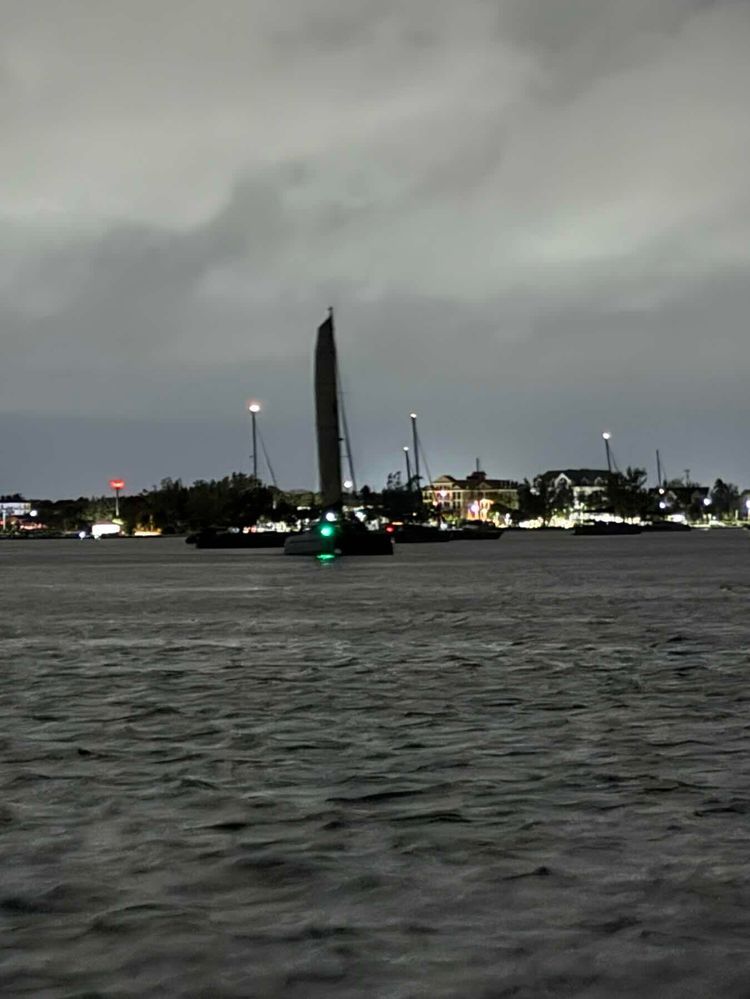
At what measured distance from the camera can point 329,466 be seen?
105188 millimetres

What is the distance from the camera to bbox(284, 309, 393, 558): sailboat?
104 m

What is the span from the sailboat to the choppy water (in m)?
76.6

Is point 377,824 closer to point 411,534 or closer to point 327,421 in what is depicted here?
point 327,421

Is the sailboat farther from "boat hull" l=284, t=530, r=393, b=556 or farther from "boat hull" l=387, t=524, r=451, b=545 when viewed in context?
"boat hull" l=387, t=524, r=451, b=545

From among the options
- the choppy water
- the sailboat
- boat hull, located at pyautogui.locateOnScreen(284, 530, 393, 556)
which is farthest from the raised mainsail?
the choppy water

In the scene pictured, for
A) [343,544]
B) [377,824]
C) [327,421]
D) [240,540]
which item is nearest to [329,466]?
[327,421]

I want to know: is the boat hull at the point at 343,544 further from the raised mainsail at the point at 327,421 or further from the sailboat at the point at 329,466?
the raised mainsail at the point at 327,421

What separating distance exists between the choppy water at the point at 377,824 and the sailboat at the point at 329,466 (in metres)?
76.6

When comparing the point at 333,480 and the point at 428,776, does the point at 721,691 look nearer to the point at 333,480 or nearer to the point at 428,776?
the point at 428,776

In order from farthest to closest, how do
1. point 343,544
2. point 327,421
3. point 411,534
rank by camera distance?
point 411,534 < point 327,421 < point 343,544

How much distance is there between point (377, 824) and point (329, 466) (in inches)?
3716

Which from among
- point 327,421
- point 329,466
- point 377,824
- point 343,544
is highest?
point 327,421

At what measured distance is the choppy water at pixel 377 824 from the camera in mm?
7430

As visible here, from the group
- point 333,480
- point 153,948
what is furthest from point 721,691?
point 333,480
